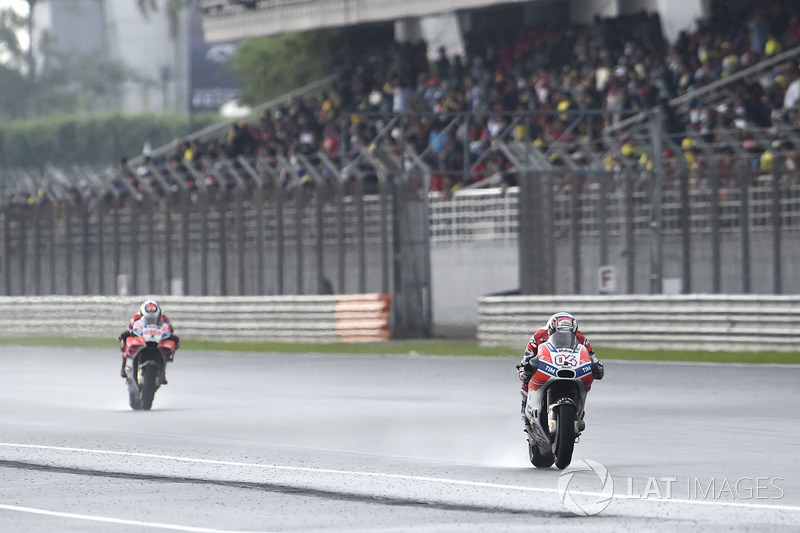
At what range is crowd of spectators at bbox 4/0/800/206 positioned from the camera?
30.2m

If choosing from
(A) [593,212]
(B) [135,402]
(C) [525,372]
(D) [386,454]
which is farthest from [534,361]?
(A) [593,212]

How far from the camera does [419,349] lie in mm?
28156

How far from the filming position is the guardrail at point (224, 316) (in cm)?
3003

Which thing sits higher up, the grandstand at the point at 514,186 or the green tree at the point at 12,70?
the green tree at the point at 12,70

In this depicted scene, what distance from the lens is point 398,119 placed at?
131 feet

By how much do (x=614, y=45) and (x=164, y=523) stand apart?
2885 cm

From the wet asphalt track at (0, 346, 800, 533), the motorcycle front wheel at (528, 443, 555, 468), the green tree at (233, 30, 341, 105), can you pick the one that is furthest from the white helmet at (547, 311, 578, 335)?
the green tree at (233, 30, 341, 105)

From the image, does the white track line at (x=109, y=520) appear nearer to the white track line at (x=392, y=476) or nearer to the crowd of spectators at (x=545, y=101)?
the white track line at (x=392, y=476)

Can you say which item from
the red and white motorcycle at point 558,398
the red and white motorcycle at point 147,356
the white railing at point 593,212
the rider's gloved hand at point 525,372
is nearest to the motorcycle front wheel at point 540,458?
the red and white motorcycle at point 558,398

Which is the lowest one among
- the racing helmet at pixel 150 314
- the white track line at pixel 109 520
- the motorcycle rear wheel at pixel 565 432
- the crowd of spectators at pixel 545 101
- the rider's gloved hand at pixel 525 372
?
the white track line at pixel 109 520

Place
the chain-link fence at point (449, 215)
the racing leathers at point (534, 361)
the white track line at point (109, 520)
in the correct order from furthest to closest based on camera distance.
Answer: the chain-link fence at point (449, 215) < the racing leathers at point (534, 361) < the white track line at point (109, 520)

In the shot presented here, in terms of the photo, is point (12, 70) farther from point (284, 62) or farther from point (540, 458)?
point (540, 458)

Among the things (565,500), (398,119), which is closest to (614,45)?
(398,119)

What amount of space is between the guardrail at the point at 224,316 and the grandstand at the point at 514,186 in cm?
97
